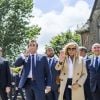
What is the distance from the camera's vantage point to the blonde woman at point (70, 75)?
39.7 feet

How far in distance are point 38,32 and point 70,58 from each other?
50436 millimetres

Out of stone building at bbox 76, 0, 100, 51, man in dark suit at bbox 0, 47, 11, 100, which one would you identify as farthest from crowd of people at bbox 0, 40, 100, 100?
stone building at bbox 76, 0, 100, 51

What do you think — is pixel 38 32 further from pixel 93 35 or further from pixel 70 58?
pixel 70 58

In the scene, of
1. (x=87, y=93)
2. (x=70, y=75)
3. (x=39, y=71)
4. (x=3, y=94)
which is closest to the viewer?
(x=70, y=75)

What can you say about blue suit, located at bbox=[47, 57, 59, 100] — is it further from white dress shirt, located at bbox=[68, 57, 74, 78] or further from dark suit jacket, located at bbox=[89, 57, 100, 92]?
white dress shirt, located at bbox=[68, 57, 74, 78]

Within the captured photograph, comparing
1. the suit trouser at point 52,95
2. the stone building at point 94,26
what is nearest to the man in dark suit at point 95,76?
the suit trouser at point 52,95

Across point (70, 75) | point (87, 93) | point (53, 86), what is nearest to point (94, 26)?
point (53, 86)

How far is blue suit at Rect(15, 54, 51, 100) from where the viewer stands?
1223 centimetres

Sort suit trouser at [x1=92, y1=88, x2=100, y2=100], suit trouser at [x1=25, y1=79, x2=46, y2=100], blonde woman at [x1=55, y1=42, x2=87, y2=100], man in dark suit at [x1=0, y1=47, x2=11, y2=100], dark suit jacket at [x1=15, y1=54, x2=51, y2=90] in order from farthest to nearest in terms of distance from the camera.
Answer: man in dark suit at [x1=0, y1=47, x2=11, y2=100] < suit trouser at [x1=92, y1=88, x2=100, y2=100] < dark suit jacket at [x1=15, y1=54, x2=51, y2=90] < suit trouser at [x1=25, y1=79, x2=46, y2=100] < blonde woman at [x1=55, y1=42, x2=87, y2=100]

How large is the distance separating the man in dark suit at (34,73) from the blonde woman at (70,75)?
18.3 inches

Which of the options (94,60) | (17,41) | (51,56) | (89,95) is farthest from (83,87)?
(17,41)

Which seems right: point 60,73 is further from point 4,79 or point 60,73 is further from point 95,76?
point 4,79

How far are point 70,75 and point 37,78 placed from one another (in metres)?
0.78

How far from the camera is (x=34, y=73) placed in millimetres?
12352
